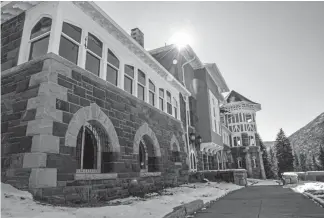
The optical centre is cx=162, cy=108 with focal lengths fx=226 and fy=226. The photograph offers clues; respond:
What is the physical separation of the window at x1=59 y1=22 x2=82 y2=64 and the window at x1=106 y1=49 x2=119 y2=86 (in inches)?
56.5

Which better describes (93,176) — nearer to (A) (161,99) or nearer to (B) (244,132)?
(A) (161,99)

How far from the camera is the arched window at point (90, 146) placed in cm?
631

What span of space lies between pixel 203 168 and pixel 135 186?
11186 mm

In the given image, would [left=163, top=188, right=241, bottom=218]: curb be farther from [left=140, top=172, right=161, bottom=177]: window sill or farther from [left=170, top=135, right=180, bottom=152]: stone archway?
[left=170, top=135, right=180, bottom=152]: stone archway

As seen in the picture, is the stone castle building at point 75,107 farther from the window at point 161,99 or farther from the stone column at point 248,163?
the stone column at point 248,163

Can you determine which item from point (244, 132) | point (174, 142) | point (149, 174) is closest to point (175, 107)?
point (174, 142)

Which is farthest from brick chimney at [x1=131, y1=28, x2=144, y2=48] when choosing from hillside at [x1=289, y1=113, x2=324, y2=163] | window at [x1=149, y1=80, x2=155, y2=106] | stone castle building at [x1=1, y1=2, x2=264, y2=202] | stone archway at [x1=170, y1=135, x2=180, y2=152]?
hillside at [x1=289, y1=113, x2=324, y2=163]

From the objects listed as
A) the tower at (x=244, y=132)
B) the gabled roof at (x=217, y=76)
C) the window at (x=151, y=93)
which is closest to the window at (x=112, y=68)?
the window at (x=151, y=93)

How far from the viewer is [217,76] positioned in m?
23.6

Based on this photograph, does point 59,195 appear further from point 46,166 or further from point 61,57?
point 61,57

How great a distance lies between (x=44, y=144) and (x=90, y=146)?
1994mm

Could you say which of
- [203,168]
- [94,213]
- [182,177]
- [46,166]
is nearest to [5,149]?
[46,166]

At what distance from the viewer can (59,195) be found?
4.91m

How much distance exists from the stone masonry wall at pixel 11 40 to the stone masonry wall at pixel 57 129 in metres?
0.64
